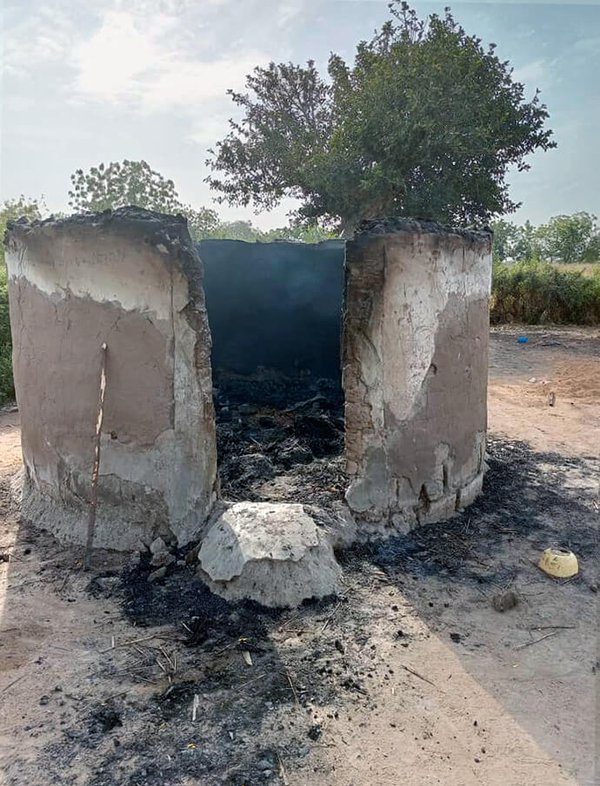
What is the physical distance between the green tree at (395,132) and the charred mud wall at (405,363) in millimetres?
9630

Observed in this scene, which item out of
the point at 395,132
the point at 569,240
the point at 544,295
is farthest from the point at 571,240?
the point at 395,132

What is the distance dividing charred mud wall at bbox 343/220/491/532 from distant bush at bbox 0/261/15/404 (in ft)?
24.6

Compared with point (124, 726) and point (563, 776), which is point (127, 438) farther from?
point (563, 776)

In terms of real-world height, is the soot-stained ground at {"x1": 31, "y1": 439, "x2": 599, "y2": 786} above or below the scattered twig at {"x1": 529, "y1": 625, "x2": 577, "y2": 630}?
above

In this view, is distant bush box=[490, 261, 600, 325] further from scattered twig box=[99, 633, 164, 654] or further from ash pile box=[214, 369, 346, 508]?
scattered twig box=[99, 633, 164, 654]

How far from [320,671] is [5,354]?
9225 millimetres

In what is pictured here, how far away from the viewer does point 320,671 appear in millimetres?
3125

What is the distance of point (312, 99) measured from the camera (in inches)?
687

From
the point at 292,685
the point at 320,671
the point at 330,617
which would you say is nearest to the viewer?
the point at 292,685

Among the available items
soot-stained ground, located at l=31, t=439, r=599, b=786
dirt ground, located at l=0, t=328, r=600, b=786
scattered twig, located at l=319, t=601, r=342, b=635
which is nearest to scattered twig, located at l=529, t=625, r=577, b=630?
dirt ground, located at l=0, t=328, r=600, b=786

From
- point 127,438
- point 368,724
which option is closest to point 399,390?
point 127,438

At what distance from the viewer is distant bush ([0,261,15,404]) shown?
9961 mm

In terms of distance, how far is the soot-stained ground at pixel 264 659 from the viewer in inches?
102

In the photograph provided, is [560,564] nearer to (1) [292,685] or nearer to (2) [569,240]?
(1) [292,685]
